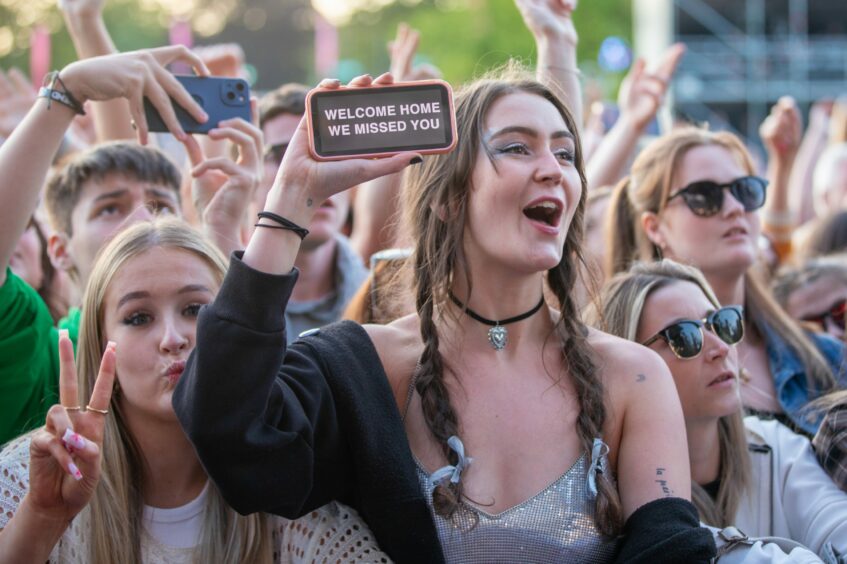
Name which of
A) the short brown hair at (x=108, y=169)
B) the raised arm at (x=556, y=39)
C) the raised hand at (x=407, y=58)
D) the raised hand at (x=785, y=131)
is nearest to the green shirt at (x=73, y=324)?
the short brown hair at (x=108, y=169)

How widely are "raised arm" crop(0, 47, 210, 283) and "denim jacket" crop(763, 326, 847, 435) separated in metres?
2.15

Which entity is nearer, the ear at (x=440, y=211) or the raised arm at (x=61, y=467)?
the raised arm at (x=61, y=467)

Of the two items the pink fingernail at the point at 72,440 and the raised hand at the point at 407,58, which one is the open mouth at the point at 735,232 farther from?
the pink fingernail at the point at 72,440

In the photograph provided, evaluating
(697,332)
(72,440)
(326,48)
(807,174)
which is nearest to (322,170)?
(72,440)

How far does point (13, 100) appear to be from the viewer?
509 centimetres

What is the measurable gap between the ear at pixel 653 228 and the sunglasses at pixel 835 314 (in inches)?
38.1

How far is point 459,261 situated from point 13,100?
127 inches

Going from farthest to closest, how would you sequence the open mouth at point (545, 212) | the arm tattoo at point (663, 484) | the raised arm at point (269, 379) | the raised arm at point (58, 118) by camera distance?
the raised arm at point (58, 118), the open mouth at point (545, 212), the arm tattoo at point (663, 484), the raised arm at point (269, 379)

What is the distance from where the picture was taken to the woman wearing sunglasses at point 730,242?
3.81 m

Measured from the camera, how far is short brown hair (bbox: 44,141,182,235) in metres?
3.65

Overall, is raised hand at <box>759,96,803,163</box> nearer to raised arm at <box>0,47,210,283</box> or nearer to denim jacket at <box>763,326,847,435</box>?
denim jacket at <box>763,326,847,435</box>

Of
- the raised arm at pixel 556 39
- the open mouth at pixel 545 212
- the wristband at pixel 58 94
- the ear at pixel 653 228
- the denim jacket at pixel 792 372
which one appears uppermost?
the wristband at pixel 58 94

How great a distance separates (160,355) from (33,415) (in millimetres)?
595

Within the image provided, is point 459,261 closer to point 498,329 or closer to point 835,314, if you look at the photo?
point 498,329
